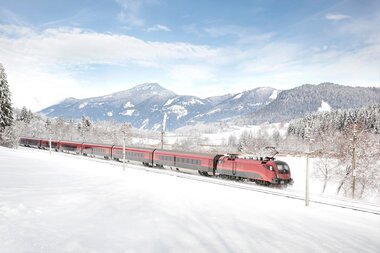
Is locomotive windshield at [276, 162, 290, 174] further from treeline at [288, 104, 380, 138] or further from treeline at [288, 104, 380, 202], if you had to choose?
treeline at [288, 104, 380, 138]

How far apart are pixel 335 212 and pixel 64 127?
151 meters

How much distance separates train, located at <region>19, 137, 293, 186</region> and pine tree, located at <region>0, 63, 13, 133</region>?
16.7 meters

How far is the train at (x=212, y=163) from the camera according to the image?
31.5m

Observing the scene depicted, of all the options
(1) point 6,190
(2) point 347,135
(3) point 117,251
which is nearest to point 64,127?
(2) point 347,135

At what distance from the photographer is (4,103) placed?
60.1 m

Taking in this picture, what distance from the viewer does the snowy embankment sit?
31.2 feet

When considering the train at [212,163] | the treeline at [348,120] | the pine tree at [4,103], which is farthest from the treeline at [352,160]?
the pine tree at [4,103]

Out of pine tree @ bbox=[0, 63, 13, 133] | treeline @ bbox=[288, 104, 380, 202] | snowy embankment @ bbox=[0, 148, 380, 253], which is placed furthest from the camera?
pine tree @ bbox=[0, 63, 13, 133]

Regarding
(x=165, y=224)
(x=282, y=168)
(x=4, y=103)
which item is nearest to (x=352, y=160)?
(x=282, y=168)

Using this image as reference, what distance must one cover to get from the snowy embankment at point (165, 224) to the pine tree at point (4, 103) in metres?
50.2

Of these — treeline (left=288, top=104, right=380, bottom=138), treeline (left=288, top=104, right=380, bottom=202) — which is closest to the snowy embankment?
treeline (left=288, top=104, right=380, bottom=202)

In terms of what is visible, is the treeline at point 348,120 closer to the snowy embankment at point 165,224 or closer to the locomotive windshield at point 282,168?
the locomotive windshield at point 282,168

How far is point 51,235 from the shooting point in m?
9.37

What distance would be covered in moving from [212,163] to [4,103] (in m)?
45.2
